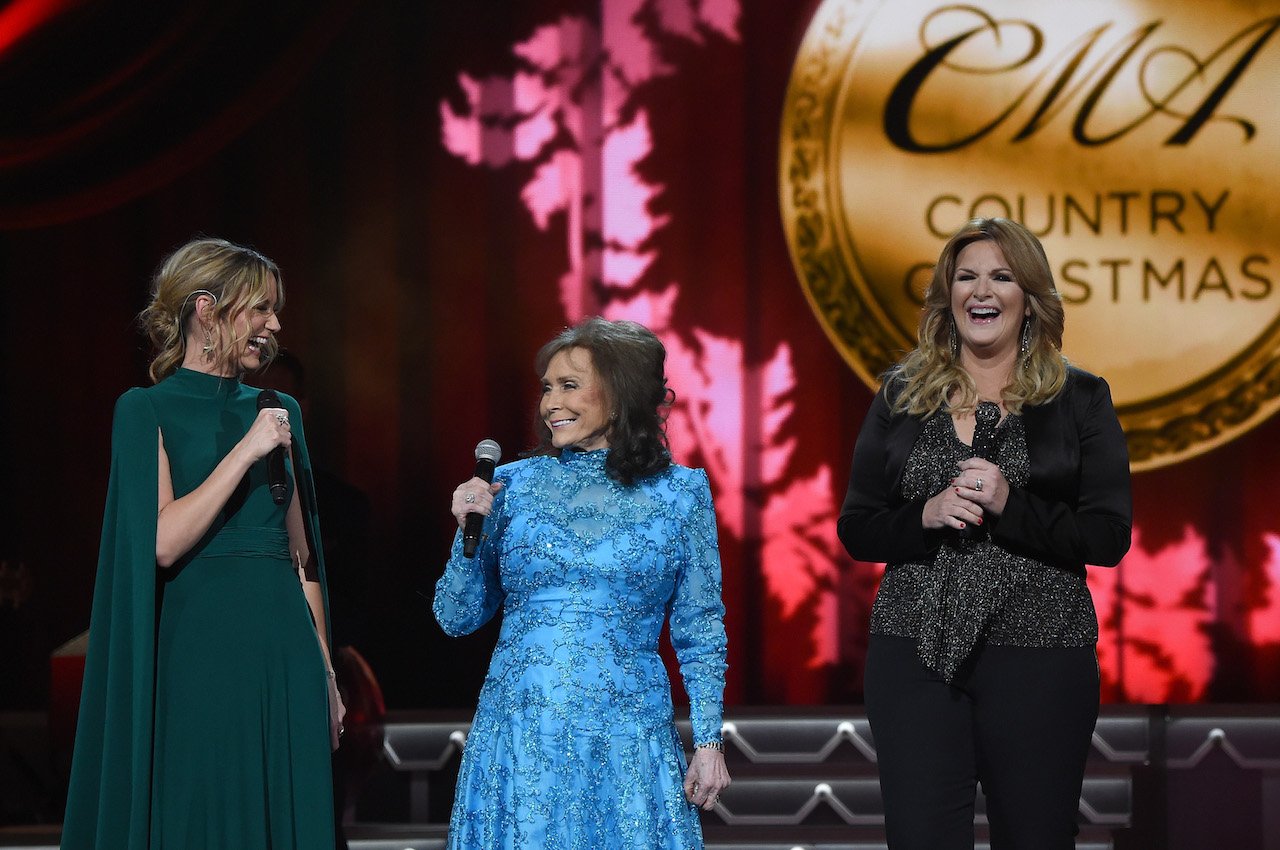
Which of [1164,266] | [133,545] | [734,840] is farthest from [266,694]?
[1164,266]

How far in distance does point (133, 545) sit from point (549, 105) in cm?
305

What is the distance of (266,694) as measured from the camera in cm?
215

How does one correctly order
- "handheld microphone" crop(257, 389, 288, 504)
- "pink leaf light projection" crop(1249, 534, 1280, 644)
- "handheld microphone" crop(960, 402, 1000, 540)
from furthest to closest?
"pink leaf light projection" crop(1249, 534, 1280, 644), "handheld microphone" crop(960, 402, 1000, 540), "handheld microphone" crop(257, 389, 288, 504)

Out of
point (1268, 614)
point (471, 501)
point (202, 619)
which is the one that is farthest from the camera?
point (1268, 614)

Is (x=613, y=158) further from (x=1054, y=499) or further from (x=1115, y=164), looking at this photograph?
(x=1054, y=499)

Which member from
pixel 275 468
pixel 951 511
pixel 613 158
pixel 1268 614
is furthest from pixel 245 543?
pixel 1268 614

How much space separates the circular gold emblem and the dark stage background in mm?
214

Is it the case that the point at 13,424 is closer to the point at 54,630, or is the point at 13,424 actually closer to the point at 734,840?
the point at 54,630

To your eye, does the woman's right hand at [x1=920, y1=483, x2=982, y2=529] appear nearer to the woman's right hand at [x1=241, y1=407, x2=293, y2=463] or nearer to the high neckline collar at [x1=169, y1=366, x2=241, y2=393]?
the woman's right hand at [x1=241, y1=407, x2=293, y2=463]

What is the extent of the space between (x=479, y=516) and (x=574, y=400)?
25 cm

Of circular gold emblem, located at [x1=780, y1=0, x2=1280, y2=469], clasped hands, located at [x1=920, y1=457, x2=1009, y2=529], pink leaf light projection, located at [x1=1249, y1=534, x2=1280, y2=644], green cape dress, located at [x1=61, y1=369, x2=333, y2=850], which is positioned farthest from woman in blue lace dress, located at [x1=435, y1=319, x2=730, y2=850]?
pink leaf light projection, located at [x1=1249, y1=534, x2=1280, y2=644]

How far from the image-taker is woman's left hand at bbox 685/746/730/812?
6.89 ft

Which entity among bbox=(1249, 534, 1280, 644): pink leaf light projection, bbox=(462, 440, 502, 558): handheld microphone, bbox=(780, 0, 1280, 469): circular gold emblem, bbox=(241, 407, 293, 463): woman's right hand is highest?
bbox=(780, 0, 1280, 469): circular gold emblem

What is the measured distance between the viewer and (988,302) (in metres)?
2.26
